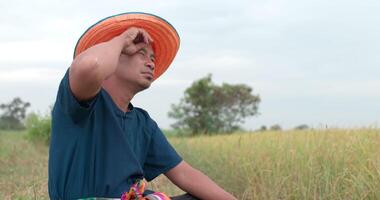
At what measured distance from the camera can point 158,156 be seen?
2484 millimetres

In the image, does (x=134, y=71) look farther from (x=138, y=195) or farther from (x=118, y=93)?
(x=138, y=195)

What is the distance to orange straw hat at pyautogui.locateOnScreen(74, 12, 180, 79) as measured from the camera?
Answer: 90.0 inches

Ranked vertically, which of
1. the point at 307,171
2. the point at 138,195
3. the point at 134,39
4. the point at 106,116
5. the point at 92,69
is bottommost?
the point at 138,195

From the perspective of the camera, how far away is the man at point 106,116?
6.31ft

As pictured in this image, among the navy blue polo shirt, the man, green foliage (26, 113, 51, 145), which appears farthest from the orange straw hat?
green foliage (26, 113, 51, 145)

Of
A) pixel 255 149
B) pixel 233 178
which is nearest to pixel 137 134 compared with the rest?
pixel 233 178

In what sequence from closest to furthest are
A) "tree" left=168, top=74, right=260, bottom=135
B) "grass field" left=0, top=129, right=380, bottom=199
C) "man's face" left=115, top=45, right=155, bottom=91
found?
"man's face" left=115, top=45, right=155, bottom=91
"grass field" left=0, top=129, right=380, bottom=199
"tree" left=168, top=74, right=260, bottom=135

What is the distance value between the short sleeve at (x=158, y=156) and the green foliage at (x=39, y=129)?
11117mm

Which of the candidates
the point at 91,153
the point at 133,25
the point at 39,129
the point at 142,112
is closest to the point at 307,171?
the point at 142,112

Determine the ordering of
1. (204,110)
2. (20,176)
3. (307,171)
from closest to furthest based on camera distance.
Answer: (307,171)
(20,176)
(204,110)

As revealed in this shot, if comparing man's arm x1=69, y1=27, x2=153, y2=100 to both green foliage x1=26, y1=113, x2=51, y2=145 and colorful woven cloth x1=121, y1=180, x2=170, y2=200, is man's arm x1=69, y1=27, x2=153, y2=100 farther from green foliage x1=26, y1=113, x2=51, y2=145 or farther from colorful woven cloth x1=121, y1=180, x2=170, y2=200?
green foliage x1=26, y1=113, x2=51, y2=145

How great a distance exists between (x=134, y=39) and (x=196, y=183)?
28.5 inches

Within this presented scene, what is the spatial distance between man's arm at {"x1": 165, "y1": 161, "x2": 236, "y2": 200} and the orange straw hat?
0.55m

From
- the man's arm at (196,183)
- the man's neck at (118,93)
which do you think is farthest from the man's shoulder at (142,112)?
the man's arm at (196,183)
